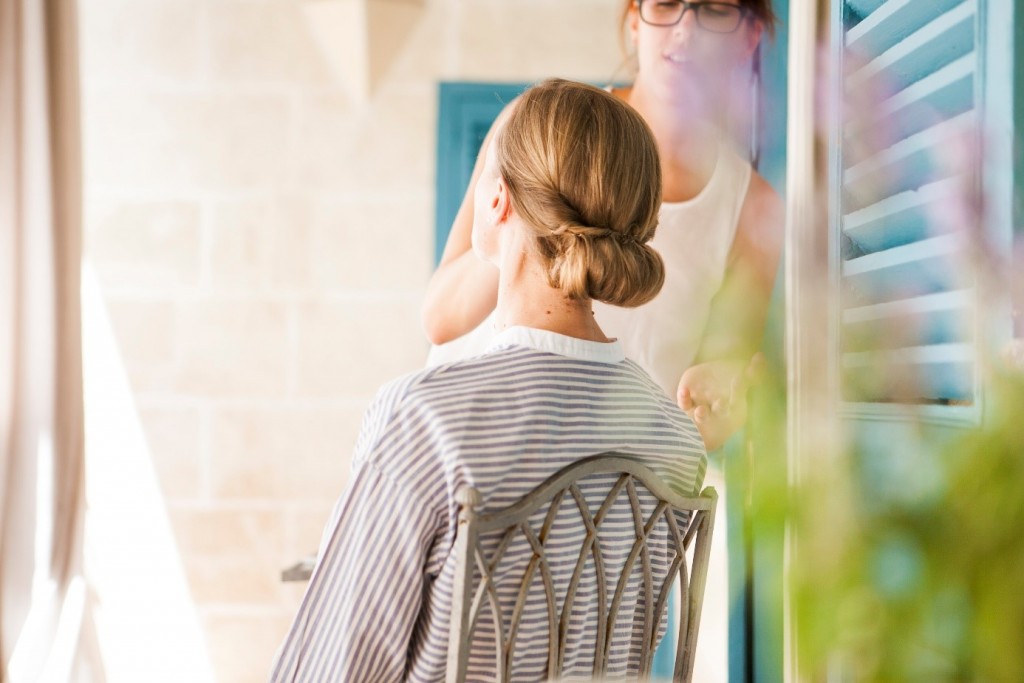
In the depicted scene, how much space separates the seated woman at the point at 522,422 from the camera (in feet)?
2.72

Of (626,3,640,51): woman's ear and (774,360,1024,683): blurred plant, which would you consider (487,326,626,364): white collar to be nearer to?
(774,360,1024,683): blurred plant

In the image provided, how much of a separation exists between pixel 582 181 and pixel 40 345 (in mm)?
1260

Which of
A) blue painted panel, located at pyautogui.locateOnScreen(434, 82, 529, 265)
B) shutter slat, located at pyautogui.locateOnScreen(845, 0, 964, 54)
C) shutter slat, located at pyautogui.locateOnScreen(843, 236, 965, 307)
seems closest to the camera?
shutter slat, located at pyautogui.locateOnScreen(843, 236, 965, 307)

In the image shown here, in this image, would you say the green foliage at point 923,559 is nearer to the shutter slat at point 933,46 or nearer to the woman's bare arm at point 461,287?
the shutter slat at point 933,46

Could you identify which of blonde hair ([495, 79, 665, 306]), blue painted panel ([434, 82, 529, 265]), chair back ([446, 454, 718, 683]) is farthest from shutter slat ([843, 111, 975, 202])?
blue painted panel ([434, 82, 529, 265])

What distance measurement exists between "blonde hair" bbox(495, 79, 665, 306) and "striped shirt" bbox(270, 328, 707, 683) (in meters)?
0.11

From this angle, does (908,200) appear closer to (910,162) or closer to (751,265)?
(910,162)

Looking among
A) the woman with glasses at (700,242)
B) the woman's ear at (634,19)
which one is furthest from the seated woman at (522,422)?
the woman's ear at (634,19)

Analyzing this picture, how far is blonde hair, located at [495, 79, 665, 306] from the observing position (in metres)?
0.92

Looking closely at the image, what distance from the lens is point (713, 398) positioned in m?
1.55

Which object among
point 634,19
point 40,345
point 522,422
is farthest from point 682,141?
point 40,345

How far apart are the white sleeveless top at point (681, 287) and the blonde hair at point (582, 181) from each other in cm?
55

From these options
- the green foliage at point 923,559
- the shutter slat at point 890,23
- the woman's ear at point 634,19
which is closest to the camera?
the green foliage at point 923,559

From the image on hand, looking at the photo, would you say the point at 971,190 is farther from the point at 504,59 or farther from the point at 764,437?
the point at 504,59
